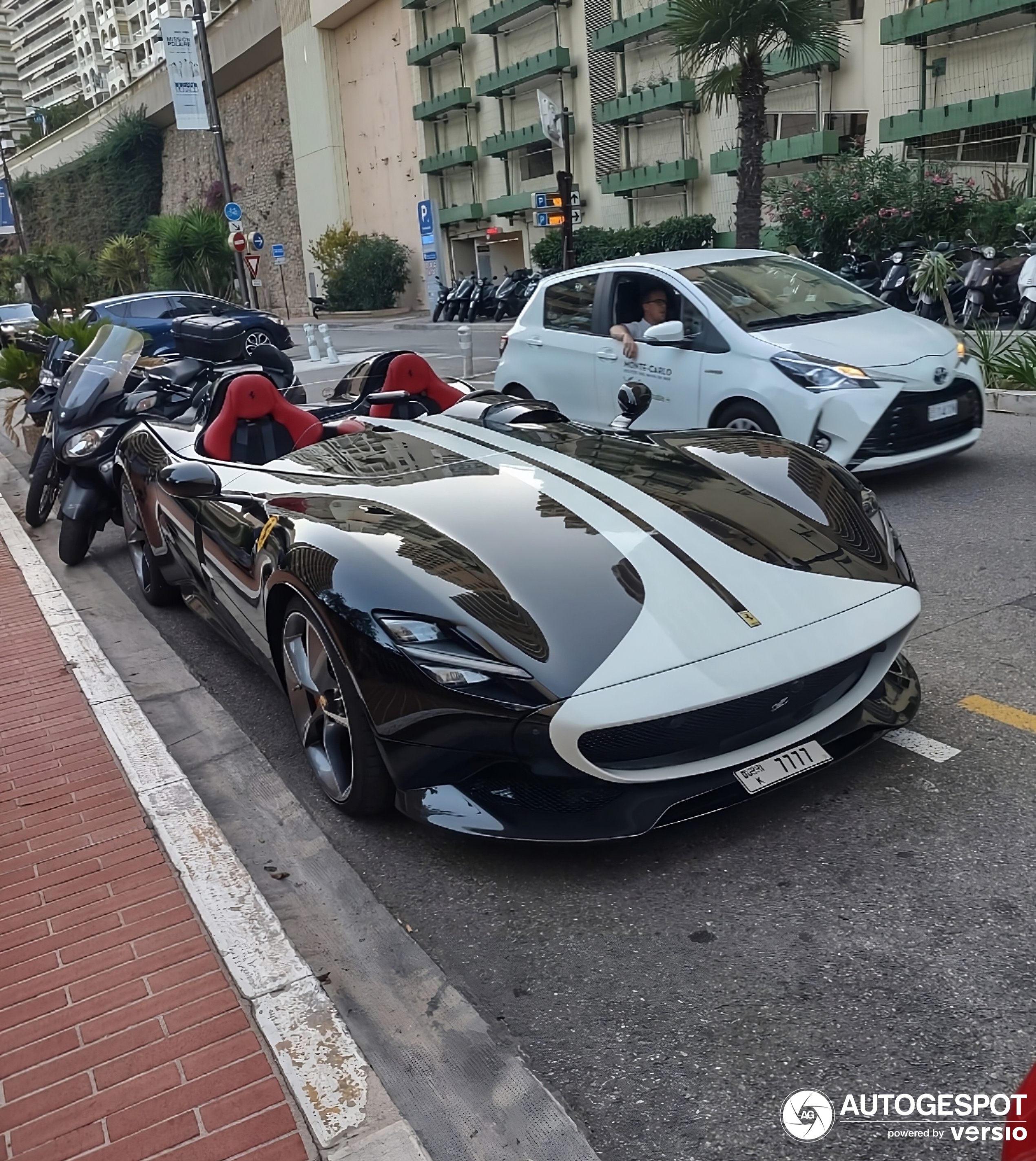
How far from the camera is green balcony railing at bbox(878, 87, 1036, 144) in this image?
20.5 m

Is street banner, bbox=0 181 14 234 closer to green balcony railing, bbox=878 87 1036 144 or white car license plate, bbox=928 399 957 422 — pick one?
green balcony railing, bbox=878 87 1036 144

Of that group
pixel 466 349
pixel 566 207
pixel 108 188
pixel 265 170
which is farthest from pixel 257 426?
pixel 108 188

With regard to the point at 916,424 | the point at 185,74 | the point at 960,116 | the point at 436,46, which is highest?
the point at 436,46

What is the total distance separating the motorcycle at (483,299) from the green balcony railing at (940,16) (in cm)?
1180

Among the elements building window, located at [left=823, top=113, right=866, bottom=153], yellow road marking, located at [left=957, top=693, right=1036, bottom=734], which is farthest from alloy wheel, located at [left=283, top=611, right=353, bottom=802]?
building window, located at [left=823, top=113, right=866, bottom=153]

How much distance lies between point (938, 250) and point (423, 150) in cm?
2997

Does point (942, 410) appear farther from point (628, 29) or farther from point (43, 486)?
point (628, 29)

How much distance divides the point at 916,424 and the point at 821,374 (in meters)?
0.63

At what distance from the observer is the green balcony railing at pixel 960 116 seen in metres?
20.5

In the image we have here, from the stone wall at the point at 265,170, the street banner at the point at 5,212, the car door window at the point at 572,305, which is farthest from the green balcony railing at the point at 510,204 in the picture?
the car door window at the point at 572,305

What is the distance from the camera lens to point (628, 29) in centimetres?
3055

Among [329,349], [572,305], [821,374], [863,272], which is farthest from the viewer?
[329,349]

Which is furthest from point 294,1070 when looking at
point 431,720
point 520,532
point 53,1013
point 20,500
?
point 20,500

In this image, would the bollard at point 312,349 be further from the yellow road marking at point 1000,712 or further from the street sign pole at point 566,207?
the yellow road marking at point 1000,712
